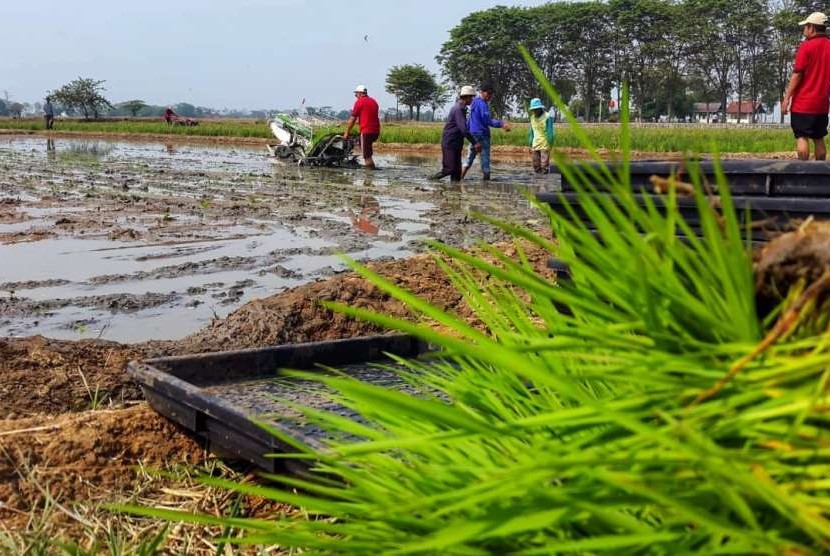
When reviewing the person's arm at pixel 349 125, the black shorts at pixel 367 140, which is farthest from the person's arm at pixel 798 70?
the black shorts at pixel 367 140

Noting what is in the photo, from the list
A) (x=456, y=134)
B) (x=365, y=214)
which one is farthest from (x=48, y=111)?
(x=365, y=214)

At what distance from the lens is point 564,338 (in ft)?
2.75

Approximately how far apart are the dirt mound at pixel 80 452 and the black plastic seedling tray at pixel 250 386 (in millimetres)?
79

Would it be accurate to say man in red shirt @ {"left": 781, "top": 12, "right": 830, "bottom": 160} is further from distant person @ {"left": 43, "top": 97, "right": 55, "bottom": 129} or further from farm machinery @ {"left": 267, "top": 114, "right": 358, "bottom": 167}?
distant person @ {"left": 43, "top": 97, "right": 55, "bottom": 129}

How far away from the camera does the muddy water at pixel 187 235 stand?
5.36 m

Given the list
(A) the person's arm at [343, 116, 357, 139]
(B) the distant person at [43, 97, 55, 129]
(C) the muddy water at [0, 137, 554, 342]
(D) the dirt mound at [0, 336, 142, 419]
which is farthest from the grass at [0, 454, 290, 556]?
(B) the distant person at [43, 97, 55, 129]

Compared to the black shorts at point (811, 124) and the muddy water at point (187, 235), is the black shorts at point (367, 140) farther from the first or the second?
the black shorts at point (811, 124)

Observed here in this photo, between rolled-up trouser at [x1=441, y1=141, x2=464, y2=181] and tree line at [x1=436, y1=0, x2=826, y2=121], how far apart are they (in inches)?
2201

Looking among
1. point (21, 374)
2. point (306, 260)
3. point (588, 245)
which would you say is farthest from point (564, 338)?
point (306, 260)

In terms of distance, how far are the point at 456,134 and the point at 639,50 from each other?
2838 inches

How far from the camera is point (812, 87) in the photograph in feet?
24.1

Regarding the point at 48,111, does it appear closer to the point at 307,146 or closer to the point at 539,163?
the point at 307,146

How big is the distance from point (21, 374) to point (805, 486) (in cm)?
323

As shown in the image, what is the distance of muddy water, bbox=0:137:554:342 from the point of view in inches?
211
